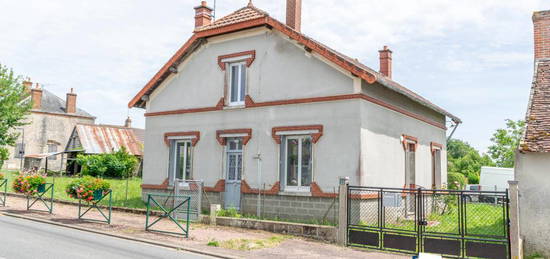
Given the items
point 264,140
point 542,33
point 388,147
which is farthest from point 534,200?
point 264,140

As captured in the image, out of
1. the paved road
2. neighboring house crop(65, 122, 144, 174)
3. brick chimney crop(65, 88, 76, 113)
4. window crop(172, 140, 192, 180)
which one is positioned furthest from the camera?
brick chimney crop(65, 88, 76, 113)

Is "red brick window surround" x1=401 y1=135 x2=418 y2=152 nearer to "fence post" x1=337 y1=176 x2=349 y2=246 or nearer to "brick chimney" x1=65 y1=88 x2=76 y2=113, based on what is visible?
"fence post" x1=337 y1=176 x2=349 y2=246

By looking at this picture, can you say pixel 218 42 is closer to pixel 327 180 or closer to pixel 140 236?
pixel 327 180

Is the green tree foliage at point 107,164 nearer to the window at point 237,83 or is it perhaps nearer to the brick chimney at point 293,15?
the window at point 237,83

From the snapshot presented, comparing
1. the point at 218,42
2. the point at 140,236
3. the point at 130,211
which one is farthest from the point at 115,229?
the point at 218,42

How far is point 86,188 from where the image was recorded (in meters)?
14.4

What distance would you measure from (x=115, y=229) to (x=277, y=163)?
17.4ft

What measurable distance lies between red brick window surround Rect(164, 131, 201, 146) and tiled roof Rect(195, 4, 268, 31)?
3.94m

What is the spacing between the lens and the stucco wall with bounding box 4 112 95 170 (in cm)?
4659

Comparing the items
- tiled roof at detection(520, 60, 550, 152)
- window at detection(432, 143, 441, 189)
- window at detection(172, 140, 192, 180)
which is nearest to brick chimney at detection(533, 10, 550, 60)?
tiled roof at detection(520, 60, 550, 152)

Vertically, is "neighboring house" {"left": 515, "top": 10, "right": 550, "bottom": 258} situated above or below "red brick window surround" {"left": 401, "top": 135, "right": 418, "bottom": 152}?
below

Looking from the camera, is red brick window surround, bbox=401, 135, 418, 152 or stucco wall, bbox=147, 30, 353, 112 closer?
stucco wall, bbox=147, 30, 353, 112

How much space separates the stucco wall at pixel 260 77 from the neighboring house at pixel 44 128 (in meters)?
32.2

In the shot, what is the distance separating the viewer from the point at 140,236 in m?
12.0
